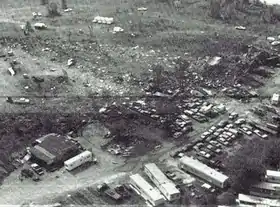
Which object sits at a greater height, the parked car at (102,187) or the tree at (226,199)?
the parked car at (102,187)

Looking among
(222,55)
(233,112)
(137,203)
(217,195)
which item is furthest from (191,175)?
(222,55)

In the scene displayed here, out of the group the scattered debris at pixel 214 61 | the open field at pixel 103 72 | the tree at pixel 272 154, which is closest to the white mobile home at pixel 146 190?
the open field at pixel 103 72

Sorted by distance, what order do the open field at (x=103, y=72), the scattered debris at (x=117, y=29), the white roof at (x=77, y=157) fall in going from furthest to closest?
the scattered debris at (x=117, y=29)
the open field at (x=103, y=72)
the white roof at (x=77, y=157)

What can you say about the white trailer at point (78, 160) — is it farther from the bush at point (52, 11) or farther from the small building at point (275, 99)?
the bush at point (52, 11)

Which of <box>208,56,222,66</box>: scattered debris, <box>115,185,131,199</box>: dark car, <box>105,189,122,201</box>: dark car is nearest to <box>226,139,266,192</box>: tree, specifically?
<box>115,185,131,199</box>: dark car

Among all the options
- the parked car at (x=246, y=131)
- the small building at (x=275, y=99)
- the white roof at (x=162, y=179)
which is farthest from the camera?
the small building at (x=275, y=99)

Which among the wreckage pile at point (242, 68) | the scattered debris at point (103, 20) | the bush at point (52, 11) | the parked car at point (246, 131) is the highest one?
the bush at point (52, 11)

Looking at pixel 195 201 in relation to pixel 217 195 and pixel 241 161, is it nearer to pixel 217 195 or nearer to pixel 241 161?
pixel 217 195

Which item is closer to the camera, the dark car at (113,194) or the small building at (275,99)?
the dark car at (113,194)
